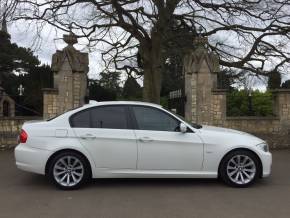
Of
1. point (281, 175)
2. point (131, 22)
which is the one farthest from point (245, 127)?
point (131, 22)

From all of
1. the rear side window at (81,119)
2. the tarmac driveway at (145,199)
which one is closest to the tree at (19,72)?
the rear side window at (81,119)

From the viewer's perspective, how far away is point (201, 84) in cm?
1492

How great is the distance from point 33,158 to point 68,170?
657mm

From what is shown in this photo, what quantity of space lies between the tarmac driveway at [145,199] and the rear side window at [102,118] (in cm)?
111

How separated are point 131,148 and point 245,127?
24.5 ft

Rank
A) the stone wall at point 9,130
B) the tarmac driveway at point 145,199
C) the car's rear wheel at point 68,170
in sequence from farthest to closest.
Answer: the stone wall at point 9,130
the car's rear wheel at point 68,170
the tarmac driveway at point 145,199

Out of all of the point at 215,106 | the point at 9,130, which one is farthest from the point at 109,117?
the point at 215,106

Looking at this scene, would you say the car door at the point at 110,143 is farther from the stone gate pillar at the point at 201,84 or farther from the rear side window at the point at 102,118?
the stone gate pillar at the point at 201,84

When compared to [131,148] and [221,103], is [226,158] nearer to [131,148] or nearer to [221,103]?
[131,148]

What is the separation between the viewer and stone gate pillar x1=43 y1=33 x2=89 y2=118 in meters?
14.4


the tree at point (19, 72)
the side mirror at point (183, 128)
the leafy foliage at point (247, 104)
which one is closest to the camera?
the side mirror at point (183, 128)

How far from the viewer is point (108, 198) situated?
7.33 m

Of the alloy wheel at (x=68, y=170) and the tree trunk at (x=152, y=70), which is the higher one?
the tree trunk at (x=152, y=70)

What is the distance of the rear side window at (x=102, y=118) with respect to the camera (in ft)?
27.0
